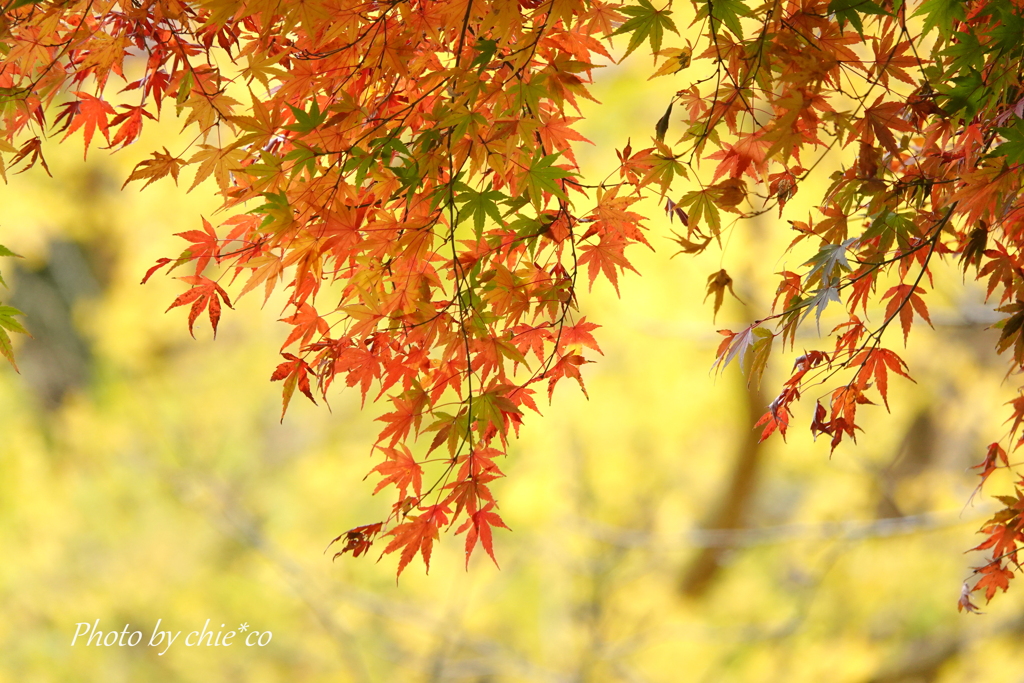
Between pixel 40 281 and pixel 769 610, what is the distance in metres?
6.60

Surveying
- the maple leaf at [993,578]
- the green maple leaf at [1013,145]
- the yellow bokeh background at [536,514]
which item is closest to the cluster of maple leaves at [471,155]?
the green maple leaf at [1013,145]

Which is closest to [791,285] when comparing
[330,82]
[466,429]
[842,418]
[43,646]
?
[842,418]

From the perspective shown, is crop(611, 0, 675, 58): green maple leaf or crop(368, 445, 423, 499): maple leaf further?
crop(368, 445, 423, 499): maple leaf

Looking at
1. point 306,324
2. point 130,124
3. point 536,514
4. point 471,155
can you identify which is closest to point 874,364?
point 471,155

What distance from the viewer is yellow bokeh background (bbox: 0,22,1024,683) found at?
486 centimetres

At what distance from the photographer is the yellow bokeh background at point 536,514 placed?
4855 millimetres

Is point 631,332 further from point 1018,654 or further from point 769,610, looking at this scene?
point 1018,654

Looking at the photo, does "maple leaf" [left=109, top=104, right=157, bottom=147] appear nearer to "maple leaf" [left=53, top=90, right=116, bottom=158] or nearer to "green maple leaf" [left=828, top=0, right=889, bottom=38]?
"maple leaf" [left=53, top=90, right=116, bottom=158]

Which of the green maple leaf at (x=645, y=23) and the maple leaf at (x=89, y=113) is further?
the maple leaf at (x=89, y=113)

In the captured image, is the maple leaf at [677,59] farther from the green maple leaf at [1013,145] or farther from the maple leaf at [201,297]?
the maple leaf at [201,297]

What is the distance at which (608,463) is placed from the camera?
17.4 ft

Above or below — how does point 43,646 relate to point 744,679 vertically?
below

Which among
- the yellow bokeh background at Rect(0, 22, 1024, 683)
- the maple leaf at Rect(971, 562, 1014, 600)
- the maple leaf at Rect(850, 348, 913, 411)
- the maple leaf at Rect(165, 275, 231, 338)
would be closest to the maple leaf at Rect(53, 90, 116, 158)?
the maple leaf at Rect(165, 275, 231, 338)

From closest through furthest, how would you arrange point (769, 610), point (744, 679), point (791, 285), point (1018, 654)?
point (791, 285) → point (1018, 654) → point (744, 679) → point (769, 610)
